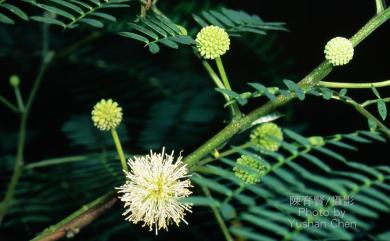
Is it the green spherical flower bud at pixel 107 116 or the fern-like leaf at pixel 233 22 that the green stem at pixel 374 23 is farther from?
the green spherical flower bud at pixel 107 116

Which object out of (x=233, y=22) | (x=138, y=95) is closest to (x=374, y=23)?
(x=233, y=22)

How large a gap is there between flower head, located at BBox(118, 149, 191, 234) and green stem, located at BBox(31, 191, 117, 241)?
0.05 meters

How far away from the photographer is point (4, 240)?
5.79ft

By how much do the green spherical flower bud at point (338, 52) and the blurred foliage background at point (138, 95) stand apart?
0.65 metres

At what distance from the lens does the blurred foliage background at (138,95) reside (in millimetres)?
1796

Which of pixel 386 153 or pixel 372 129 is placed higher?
pixel 386 153

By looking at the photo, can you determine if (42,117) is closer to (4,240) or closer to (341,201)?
(4,240)

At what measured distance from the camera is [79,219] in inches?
53.2

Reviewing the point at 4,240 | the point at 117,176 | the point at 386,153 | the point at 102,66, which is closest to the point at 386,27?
the point at 386,153

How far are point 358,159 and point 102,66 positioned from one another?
3.80 ft

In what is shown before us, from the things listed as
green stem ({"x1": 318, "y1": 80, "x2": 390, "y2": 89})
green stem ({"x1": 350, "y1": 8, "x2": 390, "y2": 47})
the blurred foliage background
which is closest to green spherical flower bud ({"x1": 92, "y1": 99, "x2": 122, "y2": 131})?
the blurred foliage background

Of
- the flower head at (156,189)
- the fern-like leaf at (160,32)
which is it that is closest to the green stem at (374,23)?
the fern-like leaf at (160,32)

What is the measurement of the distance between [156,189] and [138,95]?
1073mm

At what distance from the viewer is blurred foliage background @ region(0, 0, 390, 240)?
5.89 feet
